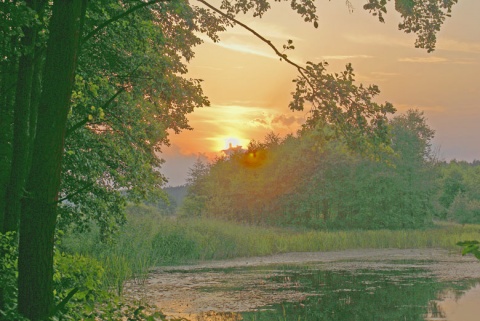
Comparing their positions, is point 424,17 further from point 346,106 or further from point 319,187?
point 319,187

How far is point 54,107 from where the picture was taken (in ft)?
15.1

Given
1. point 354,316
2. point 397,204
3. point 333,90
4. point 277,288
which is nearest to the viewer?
point 333,90

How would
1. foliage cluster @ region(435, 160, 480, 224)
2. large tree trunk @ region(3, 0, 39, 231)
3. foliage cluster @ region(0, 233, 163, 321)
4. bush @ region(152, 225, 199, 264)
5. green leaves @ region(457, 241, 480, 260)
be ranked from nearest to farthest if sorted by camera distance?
green leaves @ region(457, 241, 480, 260)
foliage cluster @ region(0, 233, 163, 321)
large tree trunk @ region(3, 0, 39, 231)
bush @ region(152, 225, 199, 264)
foliage cluster @ region(435, 160, 480, 224)

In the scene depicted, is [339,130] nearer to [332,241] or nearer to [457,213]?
[332,241]

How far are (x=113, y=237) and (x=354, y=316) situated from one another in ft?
17.5

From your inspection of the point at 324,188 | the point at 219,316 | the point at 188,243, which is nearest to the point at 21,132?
the point at 219,316

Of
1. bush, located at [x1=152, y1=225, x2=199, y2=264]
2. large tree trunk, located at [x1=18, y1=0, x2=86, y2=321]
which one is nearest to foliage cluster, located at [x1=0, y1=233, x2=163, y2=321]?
large tree trunk, located at [x1=18, y1=0, x2=86, y2=321]

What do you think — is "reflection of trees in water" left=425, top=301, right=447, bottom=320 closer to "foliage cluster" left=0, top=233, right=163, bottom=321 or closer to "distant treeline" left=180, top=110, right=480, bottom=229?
"foliage cluster" left=0, top=233, right=163, bottom=321

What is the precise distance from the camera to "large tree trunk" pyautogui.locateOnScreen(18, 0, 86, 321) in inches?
177

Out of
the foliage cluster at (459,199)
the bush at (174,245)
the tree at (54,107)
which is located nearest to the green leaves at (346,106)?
the tree at (54,107)

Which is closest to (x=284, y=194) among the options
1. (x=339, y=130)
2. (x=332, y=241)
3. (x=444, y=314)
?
(x=332, y=241)

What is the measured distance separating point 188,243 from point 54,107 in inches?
772

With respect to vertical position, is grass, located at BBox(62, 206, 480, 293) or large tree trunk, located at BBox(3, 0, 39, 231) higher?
large tree trunk, located at BBox(3, 0, 39, 231)

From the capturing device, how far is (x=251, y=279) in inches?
712
